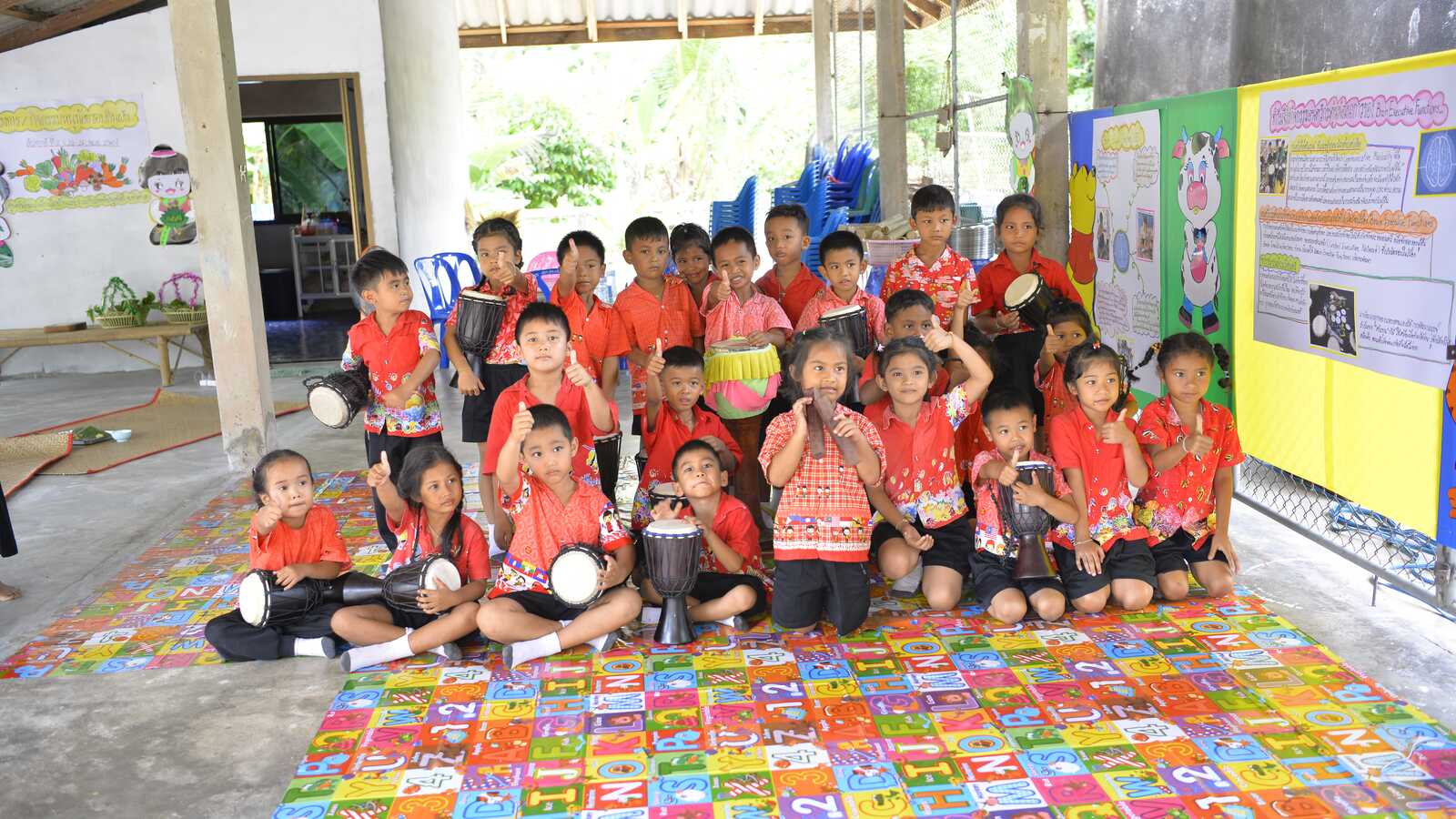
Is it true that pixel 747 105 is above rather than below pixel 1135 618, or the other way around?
above

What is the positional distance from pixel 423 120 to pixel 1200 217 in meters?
6.40

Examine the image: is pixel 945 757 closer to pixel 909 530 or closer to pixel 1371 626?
pixel 909 530

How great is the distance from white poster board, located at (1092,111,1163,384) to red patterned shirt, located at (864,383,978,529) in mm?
1419

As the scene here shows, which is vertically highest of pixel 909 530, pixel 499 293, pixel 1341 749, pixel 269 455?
pixel 499 293

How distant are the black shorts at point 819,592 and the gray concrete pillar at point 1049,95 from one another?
238 cm

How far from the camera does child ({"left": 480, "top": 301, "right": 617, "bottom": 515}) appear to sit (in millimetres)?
3932

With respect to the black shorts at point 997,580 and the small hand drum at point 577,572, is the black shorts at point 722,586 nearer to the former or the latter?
the small hand drum at point 577,572

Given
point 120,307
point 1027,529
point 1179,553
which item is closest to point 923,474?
point 1027,529

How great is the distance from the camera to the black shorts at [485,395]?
4.59 m

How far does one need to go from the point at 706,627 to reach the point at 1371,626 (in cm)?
207

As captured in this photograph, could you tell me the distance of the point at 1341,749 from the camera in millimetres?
2918

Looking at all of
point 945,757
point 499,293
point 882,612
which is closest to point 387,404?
point 499,293

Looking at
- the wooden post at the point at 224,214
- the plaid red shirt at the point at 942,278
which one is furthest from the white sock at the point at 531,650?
the wooden post at the point at 224,214

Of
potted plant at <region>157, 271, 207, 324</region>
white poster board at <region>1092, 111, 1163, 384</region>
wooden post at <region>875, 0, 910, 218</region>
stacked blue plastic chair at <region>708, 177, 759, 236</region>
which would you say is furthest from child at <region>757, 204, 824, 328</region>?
stacked blue plastic chair at <region>708, 177, 759, 236</region>
